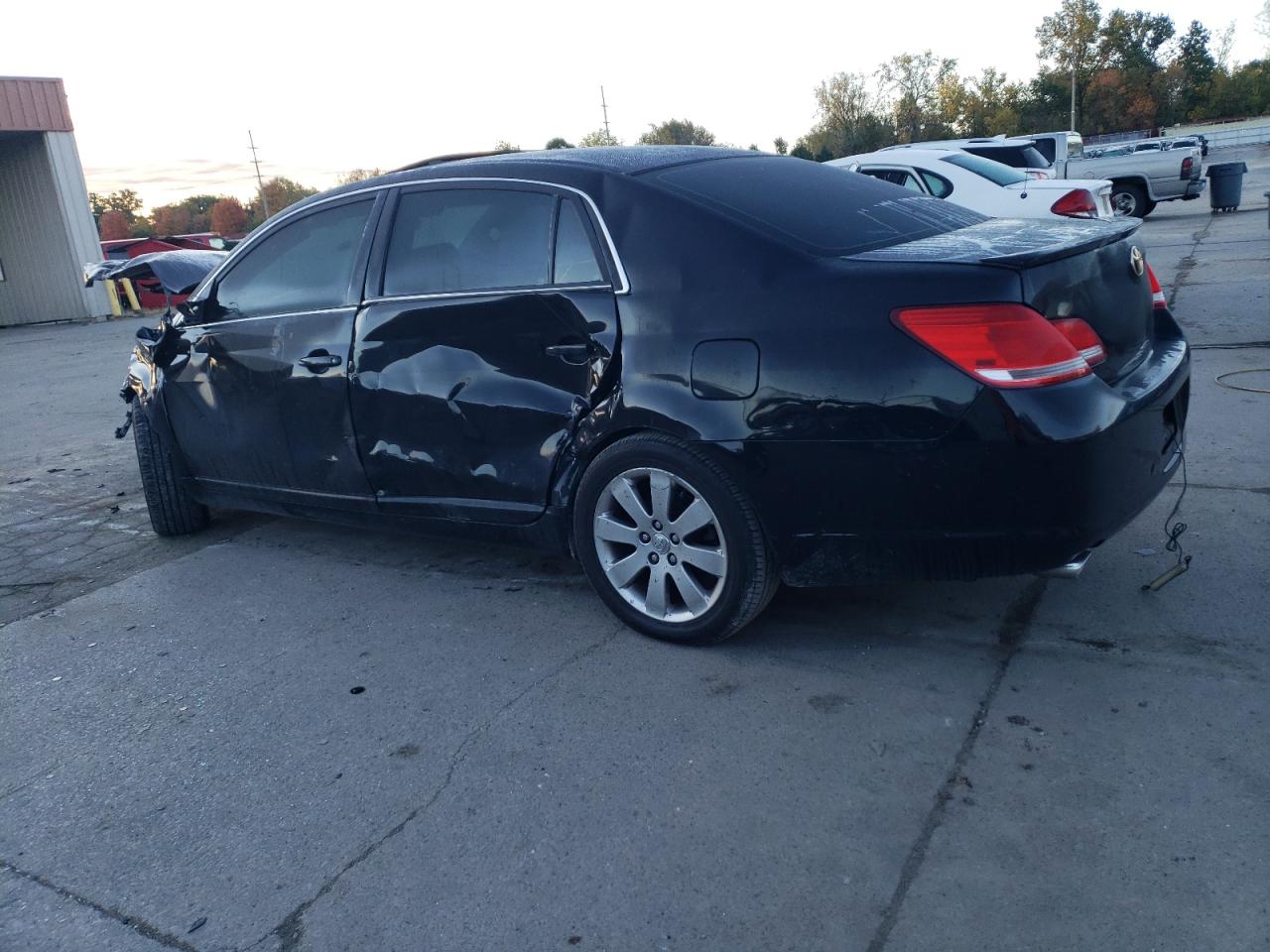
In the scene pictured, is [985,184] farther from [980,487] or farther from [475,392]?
[980,487]

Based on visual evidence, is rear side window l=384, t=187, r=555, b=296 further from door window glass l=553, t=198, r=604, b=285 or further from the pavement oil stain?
the pavement oil stain

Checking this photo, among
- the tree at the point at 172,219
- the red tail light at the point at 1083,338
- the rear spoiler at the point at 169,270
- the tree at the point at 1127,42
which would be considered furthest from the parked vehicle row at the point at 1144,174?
the tree at the point at 172,219

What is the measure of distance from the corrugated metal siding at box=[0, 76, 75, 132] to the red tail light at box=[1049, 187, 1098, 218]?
2161 cm

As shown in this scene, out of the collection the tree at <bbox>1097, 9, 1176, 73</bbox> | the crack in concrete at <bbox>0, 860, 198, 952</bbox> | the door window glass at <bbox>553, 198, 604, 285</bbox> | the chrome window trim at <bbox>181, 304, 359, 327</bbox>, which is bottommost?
the crack in concrete at <bbox>0, 860, 198, 952</bbox>

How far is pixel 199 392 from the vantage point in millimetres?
5121

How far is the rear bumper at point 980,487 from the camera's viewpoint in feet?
9.93

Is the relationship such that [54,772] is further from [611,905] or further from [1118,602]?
[1118,602]

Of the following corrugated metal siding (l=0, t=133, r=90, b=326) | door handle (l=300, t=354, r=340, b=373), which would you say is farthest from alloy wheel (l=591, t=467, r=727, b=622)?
corrugated metal siding (l=0, t=133, r=90, b=326)

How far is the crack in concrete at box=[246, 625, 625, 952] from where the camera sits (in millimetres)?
2514

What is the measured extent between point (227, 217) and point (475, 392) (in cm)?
8040

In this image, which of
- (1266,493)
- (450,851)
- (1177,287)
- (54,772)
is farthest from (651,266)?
(1177,287)

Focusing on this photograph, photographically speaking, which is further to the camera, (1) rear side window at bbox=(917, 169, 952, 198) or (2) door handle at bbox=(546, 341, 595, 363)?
(1) rear side window at bbox=(917, 169, 952, 198)

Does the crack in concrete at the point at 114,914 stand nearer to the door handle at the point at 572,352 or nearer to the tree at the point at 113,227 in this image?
the door handle at the point at 572,352

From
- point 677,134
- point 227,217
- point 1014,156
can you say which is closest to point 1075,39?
point 677,134
